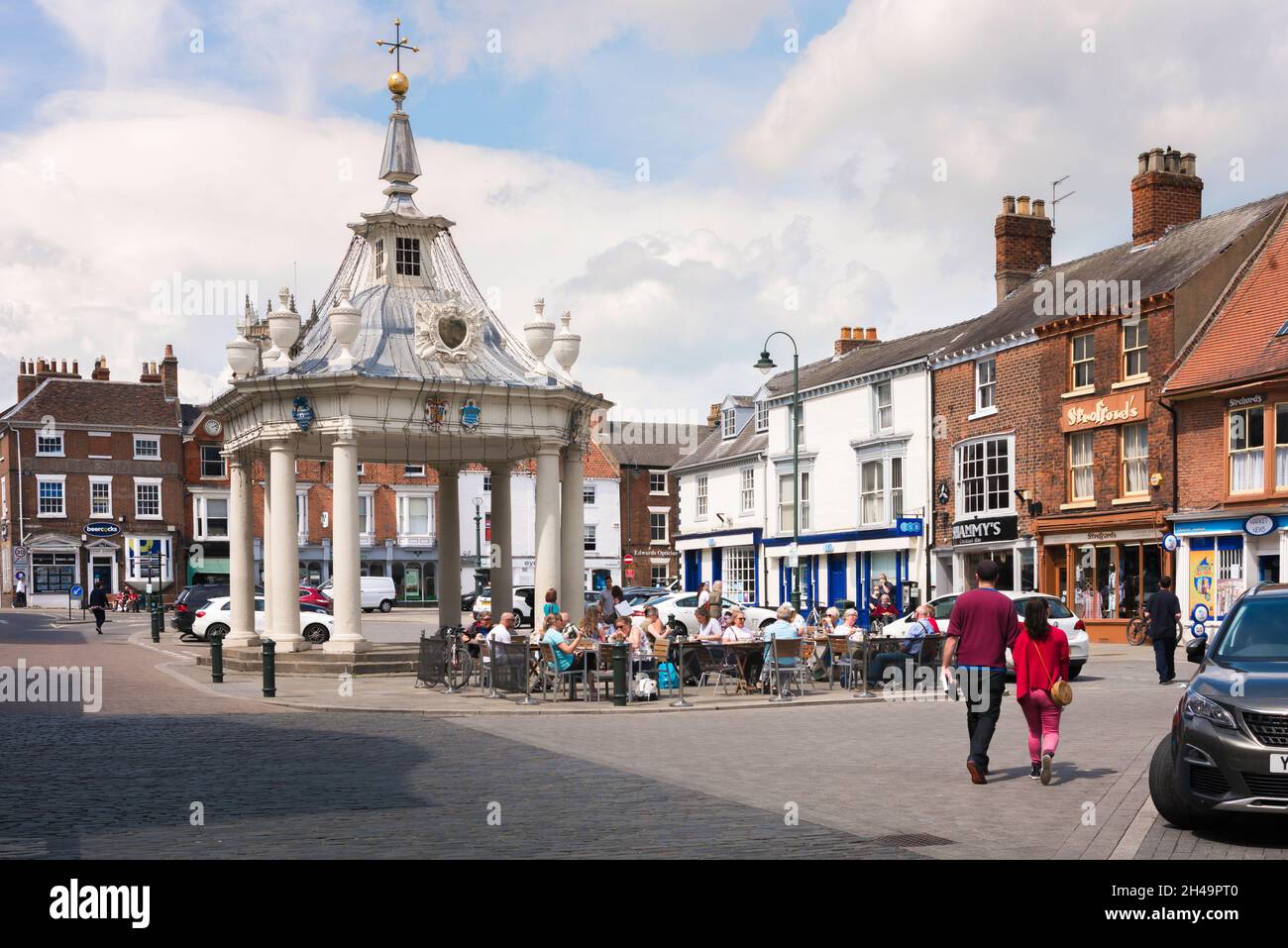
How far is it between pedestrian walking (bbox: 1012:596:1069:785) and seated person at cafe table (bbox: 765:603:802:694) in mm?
9299

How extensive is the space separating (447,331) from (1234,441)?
19.1m

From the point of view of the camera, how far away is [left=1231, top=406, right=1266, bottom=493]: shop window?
105 feet

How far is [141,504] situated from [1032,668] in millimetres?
64806

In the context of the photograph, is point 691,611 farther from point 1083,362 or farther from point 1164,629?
point 1164,629

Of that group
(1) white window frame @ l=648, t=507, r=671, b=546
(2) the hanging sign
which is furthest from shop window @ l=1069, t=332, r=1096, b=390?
(1) white window frame @ l=648, t=507, r=671, b=546

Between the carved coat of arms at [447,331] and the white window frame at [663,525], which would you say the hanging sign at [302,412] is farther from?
the white window frame at [663,525]

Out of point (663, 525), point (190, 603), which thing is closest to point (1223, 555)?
point (190, 603)

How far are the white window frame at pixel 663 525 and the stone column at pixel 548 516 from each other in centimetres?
5255

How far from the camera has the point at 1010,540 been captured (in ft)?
130

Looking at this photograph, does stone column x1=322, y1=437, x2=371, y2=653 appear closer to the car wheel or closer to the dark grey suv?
the car wheel

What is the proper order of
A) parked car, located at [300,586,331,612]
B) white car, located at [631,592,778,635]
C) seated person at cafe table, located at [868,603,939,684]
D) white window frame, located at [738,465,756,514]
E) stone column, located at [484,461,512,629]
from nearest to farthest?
seated person at cafe table, located at [868,603,939,684] < stone column, located at [484,461,512,629] < white car, located at [631,592,778,635] < parked car, located at [300,586,331,612] < white window frame, located at [738,465,756,514]

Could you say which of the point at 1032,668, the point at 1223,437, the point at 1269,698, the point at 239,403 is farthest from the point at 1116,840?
the point at 1223,437

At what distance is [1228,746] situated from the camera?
9.01 m
